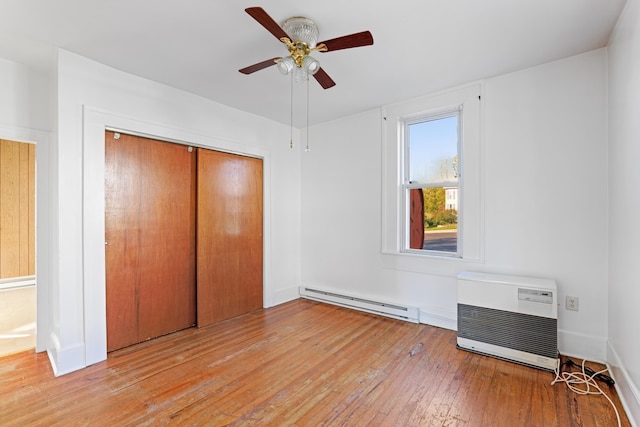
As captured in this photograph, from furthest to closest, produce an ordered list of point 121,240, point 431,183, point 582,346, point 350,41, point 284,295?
point 284,295 < point 431,183 < point 121,240 < point 582,346 < point 350,41

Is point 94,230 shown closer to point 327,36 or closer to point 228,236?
point 228,236

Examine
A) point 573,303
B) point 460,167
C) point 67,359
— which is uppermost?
point 460,167

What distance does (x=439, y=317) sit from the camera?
319 cm

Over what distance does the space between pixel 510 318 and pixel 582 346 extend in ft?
2.04

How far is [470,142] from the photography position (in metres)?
2.99

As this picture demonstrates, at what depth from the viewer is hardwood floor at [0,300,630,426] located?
71.2 inches

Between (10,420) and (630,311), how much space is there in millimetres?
3815

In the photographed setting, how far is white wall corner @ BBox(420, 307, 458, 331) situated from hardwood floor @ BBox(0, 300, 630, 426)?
0.24 meters

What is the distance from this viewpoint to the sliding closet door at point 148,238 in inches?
106

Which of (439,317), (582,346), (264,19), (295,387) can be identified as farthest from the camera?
(439,317)

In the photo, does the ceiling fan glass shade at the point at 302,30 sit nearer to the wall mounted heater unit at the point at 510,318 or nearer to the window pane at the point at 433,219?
the window pane at the point at 433,219

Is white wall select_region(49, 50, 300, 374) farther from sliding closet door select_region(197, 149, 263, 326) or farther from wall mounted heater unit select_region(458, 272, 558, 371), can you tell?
wall mounted heater unit select_region(458, 272, 558, 371)

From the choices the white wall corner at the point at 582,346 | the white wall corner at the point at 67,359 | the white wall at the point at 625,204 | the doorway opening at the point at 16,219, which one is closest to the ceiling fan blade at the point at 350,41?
the white wall at the point at 625,204

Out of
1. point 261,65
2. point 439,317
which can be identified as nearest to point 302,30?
point 261,65
